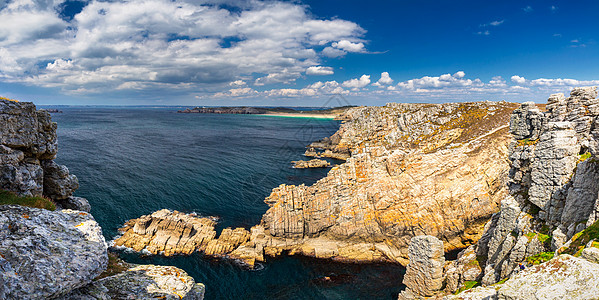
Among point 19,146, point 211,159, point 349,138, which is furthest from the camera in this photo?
point 349,138

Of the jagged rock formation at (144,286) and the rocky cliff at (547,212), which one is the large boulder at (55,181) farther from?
the rocky cliff at (547,212)

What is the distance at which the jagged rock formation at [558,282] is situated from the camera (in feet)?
34.4

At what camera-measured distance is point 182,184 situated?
209 feet

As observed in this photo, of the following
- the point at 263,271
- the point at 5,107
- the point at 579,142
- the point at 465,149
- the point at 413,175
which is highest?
the point at 5,107

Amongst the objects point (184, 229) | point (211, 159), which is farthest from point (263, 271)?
point (211, 159)

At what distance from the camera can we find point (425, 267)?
26609mm

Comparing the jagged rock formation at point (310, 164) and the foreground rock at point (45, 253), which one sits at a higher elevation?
the foreground rock at point (45, 253)

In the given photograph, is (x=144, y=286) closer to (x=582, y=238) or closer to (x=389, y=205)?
(x=582, y=238)

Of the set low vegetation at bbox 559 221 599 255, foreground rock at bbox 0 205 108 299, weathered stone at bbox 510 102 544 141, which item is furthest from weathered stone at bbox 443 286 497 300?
foreground rock at bbox 0 205 108 299

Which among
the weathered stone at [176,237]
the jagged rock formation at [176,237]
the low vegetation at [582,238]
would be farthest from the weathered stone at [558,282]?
the jagged rock formation at [176,237]

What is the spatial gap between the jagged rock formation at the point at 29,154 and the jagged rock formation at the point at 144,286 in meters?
7.10

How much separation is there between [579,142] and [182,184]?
2553 inches

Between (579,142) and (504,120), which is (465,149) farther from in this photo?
(579,142)

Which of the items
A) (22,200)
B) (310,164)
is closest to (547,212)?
(22,200)
